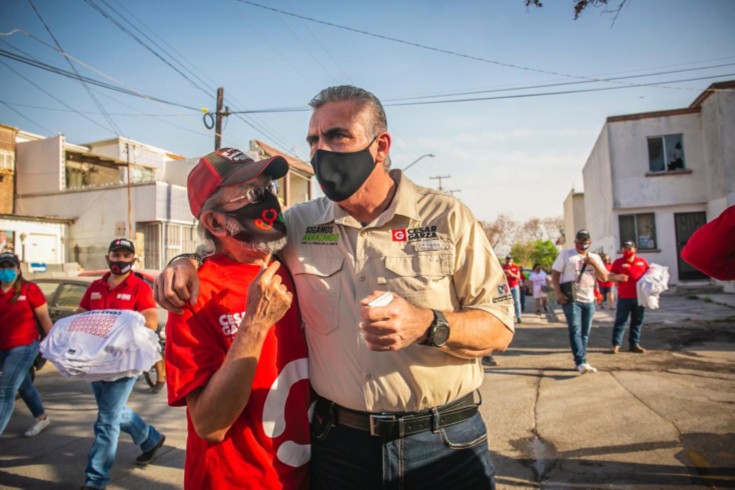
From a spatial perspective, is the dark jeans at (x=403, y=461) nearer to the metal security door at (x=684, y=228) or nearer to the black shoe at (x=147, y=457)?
the black shoe at (x=147, y=457)

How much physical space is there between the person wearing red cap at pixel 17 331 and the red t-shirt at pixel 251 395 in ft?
13.3

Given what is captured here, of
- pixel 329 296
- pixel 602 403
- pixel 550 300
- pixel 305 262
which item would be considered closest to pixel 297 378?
pixel 329 296

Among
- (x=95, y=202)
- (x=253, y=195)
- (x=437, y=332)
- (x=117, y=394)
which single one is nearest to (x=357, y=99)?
(x=253, y=195)

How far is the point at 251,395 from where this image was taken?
170cm

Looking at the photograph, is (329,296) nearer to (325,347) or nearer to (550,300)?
(325,347)

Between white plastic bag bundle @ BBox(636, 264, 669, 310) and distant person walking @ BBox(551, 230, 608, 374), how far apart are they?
1299 mm

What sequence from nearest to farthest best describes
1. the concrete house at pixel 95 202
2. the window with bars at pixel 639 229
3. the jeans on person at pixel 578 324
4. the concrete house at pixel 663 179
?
1. the jeans on person at pixel 578 324
2. the concrete house at pixel 663 179
3. the window with bars at pixel 639 229
4. the concrete house at pixel 95 202

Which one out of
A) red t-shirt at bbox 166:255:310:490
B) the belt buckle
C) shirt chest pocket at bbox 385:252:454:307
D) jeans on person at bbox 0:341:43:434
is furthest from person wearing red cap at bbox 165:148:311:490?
jeans on person at bbox 0:341:43:434

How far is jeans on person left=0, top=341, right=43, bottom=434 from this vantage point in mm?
4309

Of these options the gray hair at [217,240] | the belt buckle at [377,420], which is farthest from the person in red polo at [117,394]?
the belt buckle at [377,420]

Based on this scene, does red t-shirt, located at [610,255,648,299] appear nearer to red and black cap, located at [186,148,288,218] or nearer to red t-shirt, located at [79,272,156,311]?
red t-shirt, located at [79,272,156,311]

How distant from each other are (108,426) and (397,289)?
325cm

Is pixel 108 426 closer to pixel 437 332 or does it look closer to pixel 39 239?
pixel 437 332

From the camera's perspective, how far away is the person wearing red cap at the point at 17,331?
4.47 meters
